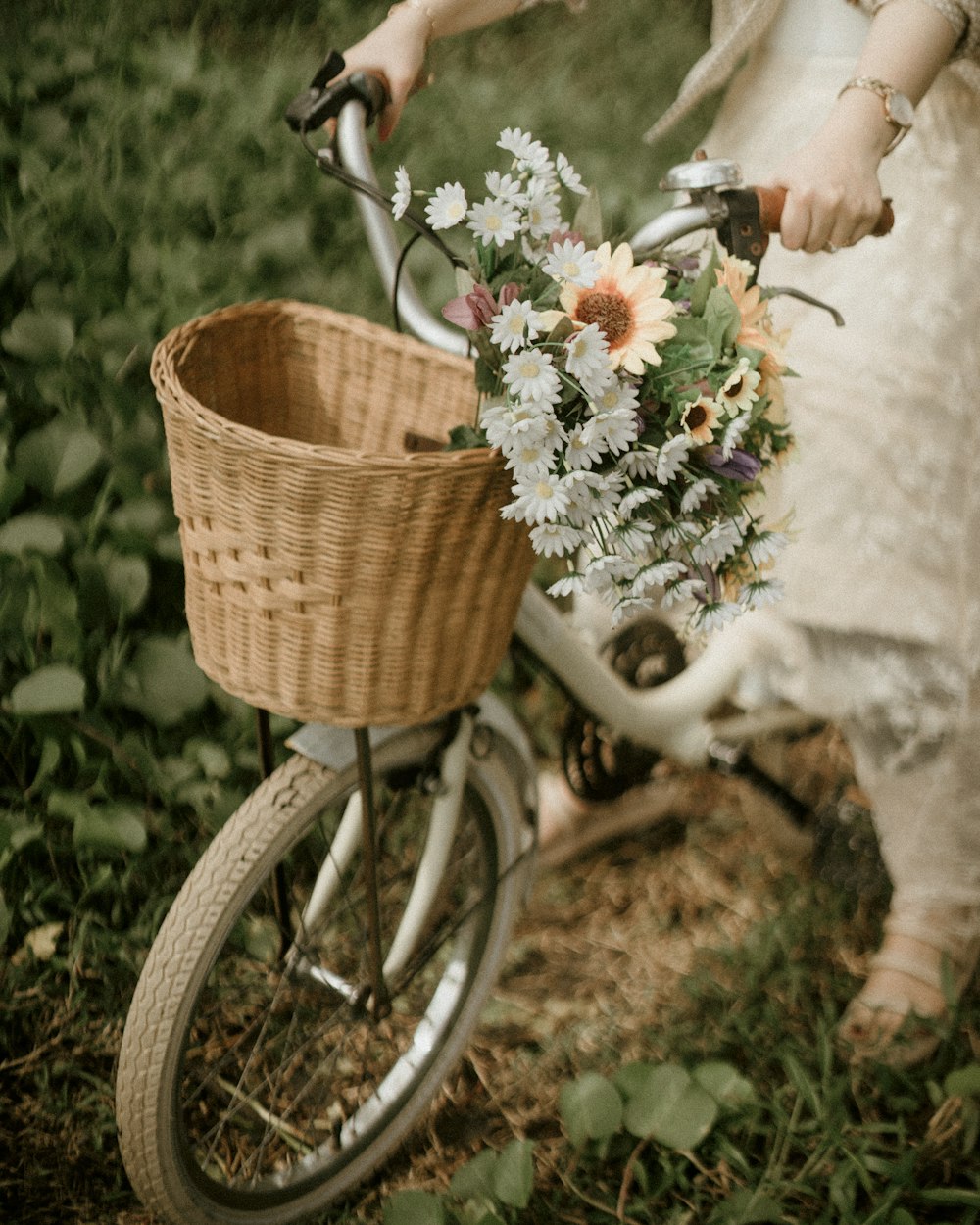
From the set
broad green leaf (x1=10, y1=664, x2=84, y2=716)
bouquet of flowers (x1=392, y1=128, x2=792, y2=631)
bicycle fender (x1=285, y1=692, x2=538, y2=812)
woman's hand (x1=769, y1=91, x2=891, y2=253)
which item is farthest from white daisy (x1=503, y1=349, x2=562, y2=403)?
broad green leaf (x1=10, y1=664, x2=84, y2=716)

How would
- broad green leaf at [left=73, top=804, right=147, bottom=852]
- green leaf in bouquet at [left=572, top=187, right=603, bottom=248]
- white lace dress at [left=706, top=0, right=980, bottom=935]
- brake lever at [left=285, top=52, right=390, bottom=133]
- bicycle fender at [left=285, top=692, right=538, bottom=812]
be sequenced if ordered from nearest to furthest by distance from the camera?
green leaf in bouquet at [left=572, top=187, right=603, bottom=248]
brake lever at [left=285, top=52, right=390, bottom=133]
bicycle fender at [left=285, top=692, right=538, bottom=812]
white lace dress at [left=706, top=0, right=980, bottom=935]
broad green leaf at [left=73, top=804, right=147, bottom=852]

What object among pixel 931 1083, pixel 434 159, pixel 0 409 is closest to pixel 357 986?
pixel 931 1083

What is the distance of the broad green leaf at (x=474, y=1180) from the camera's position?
146cm

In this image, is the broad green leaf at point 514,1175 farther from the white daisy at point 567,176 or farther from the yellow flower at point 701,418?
the white daisy at point 567,176

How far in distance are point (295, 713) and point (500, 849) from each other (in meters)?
0.57

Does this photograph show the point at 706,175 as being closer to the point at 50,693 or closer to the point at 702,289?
the point at 702,289

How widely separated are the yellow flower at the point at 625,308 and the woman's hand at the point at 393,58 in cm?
48

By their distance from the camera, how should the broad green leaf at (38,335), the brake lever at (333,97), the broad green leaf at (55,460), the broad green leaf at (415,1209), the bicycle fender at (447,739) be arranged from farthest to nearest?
the broad green leaf at (38,335), the broad green leaf at (55,460), the broad green leaf at (415,1209), the bicycle fender at (447,739), the brake lever at (333,97)

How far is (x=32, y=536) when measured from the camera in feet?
5.56

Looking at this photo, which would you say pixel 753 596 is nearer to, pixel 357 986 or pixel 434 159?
pixel 357 986

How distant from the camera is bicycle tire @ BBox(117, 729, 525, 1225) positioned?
→ 1.23m

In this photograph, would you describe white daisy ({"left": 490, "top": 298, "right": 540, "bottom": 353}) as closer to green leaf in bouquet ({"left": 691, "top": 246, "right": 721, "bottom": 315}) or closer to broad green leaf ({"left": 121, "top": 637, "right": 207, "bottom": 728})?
green leaf in bouquet ({"left": 691, "top": 246, "right": 721, "bottom": 315})

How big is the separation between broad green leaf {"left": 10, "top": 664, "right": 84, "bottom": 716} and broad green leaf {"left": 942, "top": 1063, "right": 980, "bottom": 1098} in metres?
1.38

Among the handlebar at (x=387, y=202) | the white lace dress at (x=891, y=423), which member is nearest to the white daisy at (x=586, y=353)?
the handlebar at (x=387, y=202)
